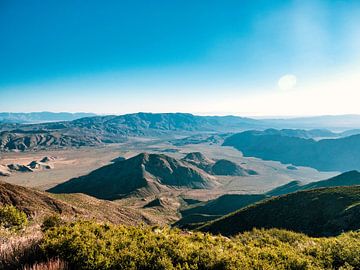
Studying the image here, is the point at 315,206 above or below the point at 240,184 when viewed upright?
above

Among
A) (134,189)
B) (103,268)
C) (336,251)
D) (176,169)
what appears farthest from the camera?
(176,169)

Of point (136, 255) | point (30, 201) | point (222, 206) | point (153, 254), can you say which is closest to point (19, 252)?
point (136, 255)

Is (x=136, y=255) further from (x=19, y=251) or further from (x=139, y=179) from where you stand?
(x=139, y=179)

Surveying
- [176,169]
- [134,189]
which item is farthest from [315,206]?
[176,169]

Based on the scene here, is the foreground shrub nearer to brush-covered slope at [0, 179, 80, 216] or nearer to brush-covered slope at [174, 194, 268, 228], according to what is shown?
brush-covered slope at [0, 179, 80, 216]

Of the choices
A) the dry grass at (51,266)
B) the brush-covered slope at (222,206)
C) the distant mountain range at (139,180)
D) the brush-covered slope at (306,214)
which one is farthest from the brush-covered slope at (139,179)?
the dry grass at (51,266)

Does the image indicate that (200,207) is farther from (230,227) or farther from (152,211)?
(230,227)

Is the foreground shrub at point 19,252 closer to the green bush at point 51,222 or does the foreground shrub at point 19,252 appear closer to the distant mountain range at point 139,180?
the green bush at point 51,222

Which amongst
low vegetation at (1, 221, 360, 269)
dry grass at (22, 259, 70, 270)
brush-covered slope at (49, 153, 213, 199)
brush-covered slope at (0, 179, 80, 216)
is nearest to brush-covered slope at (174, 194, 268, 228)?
brush-covered slope at (49, 153, 213, 199)
